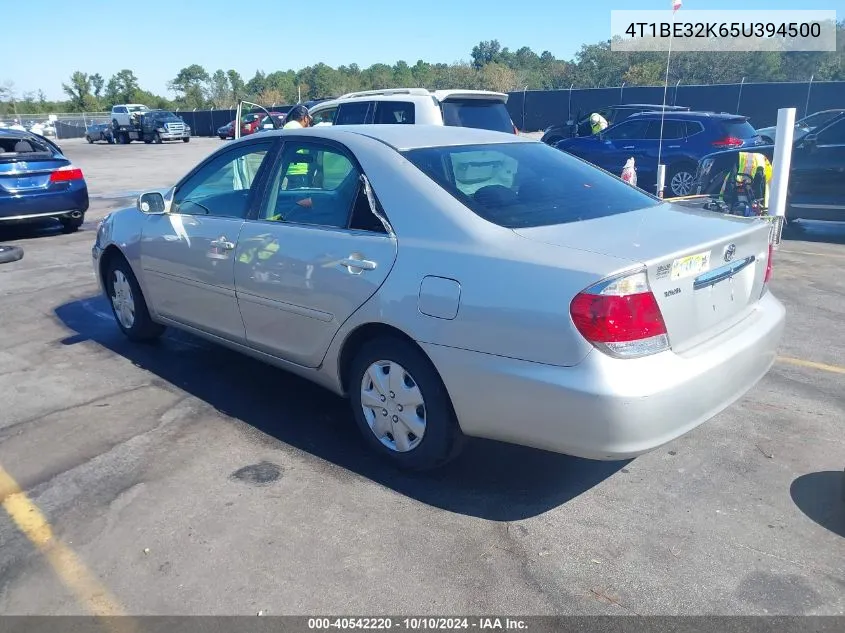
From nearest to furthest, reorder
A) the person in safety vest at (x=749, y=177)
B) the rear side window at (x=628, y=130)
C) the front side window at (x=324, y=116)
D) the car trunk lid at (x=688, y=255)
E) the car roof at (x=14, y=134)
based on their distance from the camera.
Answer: the car trunk lid at (x=688, y=255) → the person in safety vest at (x=749, y=177) → the car roof at (x=14, y=134) → the front side window at (x=324, y=116) → the rear side window at (x=628, y=130)

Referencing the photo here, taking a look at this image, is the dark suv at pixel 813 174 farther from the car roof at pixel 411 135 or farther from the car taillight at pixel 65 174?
the car taillight at pixel 65 174

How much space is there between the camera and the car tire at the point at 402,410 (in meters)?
3.35

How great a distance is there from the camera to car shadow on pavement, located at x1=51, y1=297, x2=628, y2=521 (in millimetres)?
3432

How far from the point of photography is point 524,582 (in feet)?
9.16

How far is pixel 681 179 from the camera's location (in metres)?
13.1

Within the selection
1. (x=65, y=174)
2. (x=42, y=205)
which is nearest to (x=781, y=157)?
(x=65, y=174)

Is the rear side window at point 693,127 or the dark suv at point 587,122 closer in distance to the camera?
the rear side window at point 693,127

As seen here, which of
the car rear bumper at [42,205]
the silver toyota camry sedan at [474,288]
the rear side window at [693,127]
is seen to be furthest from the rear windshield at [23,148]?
the rear side window at [693,127]

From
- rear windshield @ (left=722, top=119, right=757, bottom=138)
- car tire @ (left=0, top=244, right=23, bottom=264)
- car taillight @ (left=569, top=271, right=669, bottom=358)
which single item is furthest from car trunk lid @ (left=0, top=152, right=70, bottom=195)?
rear windshield @ (left=722, top=119, right=757, bottom=138)

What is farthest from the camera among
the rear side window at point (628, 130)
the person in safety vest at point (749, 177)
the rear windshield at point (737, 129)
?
the rear side window at point (628, 130)

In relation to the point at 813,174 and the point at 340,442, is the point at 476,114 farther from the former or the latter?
the point at 340,442

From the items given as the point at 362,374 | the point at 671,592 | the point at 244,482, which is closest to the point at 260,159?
the point at 362,374

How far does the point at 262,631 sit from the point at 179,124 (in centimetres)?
4096

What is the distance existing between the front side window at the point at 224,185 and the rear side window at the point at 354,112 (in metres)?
5.30
